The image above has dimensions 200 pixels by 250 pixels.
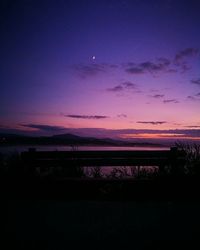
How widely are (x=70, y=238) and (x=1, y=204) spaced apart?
2301mm

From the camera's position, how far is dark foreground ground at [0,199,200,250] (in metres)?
4.14

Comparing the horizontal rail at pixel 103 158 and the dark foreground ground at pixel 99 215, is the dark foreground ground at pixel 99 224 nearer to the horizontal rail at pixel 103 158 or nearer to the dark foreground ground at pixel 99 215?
the dark foreground ground at pixel 99 215

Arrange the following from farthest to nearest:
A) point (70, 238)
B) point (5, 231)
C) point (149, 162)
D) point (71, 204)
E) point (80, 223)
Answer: point (149, 162)
point (71, 204)
point (80, 223)
point (5, 231)
point (70, 238)

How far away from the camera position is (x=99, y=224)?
4.85 meters

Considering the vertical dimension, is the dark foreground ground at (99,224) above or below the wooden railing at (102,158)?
below

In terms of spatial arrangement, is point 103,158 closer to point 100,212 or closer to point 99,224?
point 100,212

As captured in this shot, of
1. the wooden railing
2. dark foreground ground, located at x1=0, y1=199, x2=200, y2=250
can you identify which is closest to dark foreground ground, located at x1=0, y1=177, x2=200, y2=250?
dark foreground ground, located at x1=0, y1=199, x2=200, y2=250

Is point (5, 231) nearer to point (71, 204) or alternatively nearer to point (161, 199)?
point (71, 204)

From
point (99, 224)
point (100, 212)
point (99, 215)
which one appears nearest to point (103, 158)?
point (100, 212)

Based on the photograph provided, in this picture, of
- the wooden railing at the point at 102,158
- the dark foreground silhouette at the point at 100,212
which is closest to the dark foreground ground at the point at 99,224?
the dark foreground silhouette at the point at 100,212

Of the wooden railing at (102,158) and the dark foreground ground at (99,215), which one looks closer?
the dark foreground ground at (99,215)

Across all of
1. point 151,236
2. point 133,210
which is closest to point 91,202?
point 133,210

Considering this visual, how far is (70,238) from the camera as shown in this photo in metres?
4.31

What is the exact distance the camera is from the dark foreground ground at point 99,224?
414 centimetres
